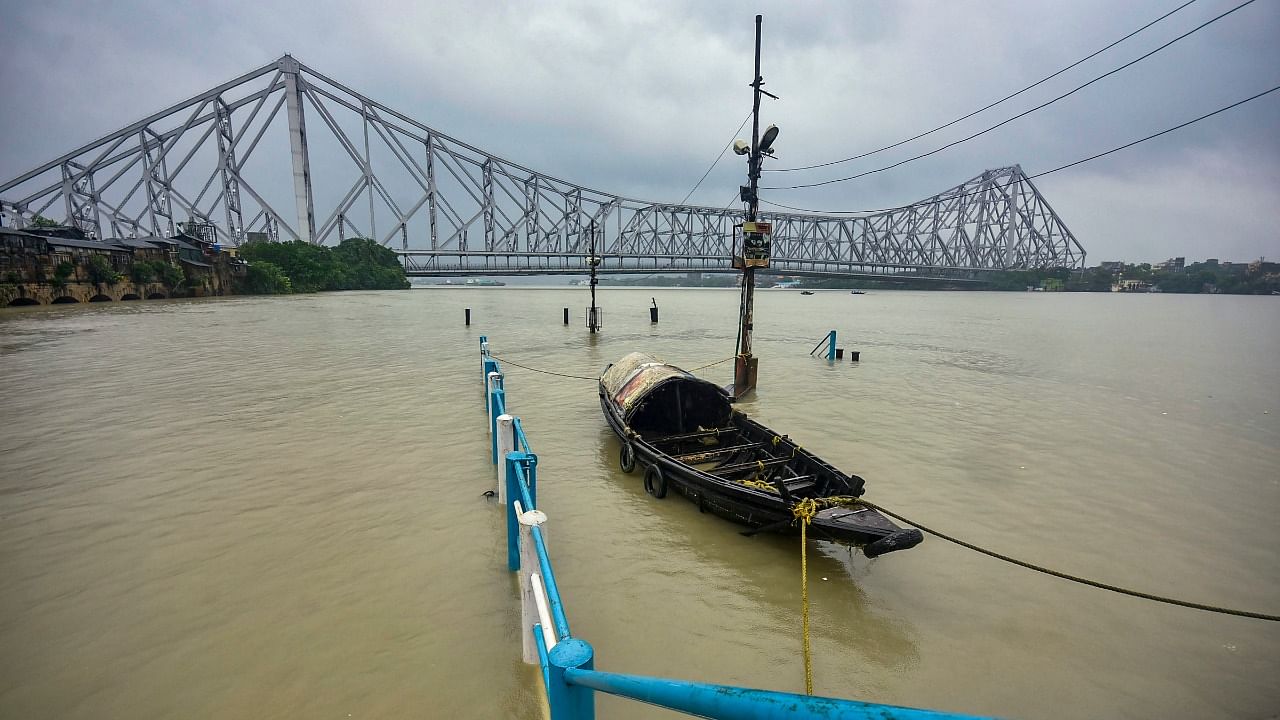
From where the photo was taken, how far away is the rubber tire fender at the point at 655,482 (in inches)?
278

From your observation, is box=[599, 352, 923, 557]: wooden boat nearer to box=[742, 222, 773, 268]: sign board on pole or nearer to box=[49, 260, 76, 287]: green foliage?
box=[742, 222, 773, 268]: sign board on pole

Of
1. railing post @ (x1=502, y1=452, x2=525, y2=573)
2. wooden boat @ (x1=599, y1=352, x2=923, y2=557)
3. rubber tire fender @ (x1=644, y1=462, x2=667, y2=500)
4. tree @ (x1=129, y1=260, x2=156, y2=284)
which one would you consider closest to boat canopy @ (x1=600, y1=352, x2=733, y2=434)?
wooden boat @ (x1=599, y1=352, x2=923, y2=557)

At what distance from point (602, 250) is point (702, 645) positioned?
13066 cm

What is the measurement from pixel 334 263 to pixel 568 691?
283 feet

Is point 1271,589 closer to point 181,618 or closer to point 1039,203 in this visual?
point 181,618

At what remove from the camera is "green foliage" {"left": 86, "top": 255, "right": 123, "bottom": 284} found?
41.7m

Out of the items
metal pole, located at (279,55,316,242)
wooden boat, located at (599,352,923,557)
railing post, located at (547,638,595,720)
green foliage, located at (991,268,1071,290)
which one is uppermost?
metal pole, located at (279,55,316,242)

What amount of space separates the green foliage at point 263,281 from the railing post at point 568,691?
7188 centimetres

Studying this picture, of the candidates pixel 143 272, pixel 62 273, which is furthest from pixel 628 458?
pixel 143 272

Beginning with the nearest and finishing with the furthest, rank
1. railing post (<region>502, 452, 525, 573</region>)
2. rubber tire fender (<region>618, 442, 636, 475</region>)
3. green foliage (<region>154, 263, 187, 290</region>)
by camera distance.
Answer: railing post (<region>502, 452, 525, 573</region>) < rubber tire fender (<region>618, 442, 636, 475</region>) < green foliage (<region>154, 263, 187, 290</region>)

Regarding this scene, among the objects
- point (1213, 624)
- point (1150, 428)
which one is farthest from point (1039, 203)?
point (1213, 624)

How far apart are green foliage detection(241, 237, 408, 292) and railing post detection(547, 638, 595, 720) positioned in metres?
73.8

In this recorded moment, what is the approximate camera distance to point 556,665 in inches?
78.1

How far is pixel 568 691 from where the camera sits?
6.63 ft
